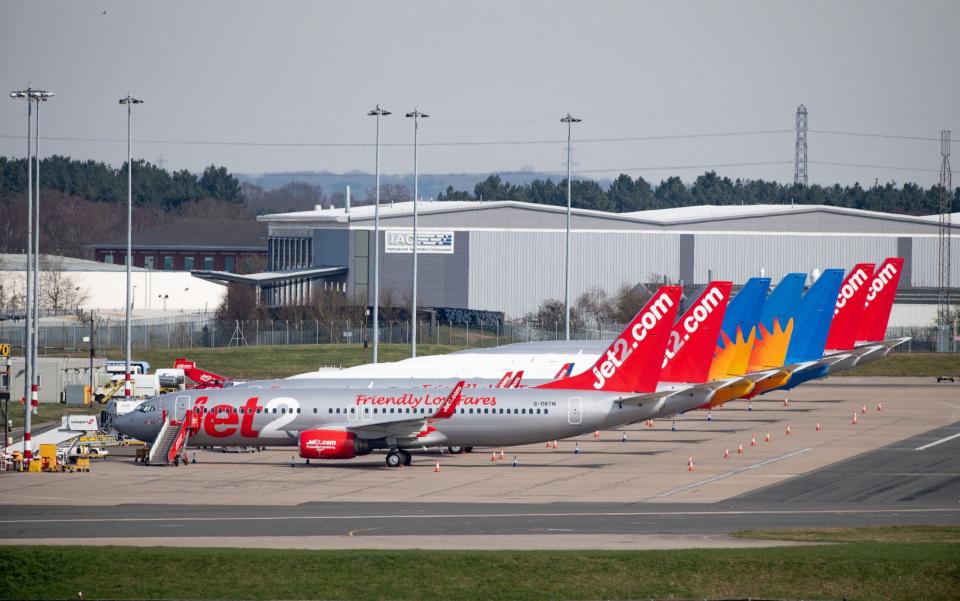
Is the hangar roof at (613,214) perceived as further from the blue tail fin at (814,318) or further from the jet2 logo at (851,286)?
the blue tail fin at (814,318)

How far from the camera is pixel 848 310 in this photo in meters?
89.6

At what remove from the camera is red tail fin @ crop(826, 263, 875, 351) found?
88.9 m

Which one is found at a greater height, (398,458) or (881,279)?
(881,279)

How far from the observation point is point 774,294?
7919 centimetres

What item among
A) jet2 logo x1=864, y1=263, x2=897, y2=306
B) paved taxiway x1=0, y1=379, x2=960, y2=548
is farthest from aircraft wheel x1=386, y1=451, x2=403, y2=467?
jet2 logo x1=864, y1=263, x2=897, y2=306

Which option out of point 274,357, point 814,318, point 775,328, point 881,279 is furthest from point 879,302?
point 274,357

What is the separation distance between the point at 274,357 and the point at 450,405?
7082 cm

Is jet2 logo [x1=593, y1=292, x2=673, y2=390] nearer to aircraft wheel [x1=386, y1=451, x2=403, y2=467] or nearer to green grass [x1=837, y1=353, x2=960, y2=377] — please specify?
aircraft wheel [x1=386, y1=451, x2=403, y2=467]

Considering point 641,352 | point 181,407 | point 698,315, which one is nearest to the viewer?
point 641,352

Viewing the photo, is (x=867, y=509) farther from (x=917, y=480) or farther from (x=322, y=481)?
(x=322, y=481)

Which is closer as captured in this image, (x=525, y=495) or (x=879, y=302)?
(x=525, y=495)

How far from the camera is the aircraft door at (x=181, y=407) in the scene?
63125mm

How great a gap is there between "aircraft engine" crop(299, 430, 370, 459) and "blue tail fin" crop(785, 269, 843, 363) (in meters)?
31.7

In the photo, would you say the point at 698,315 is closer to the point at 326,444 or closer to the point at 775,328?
the point at 775,328
